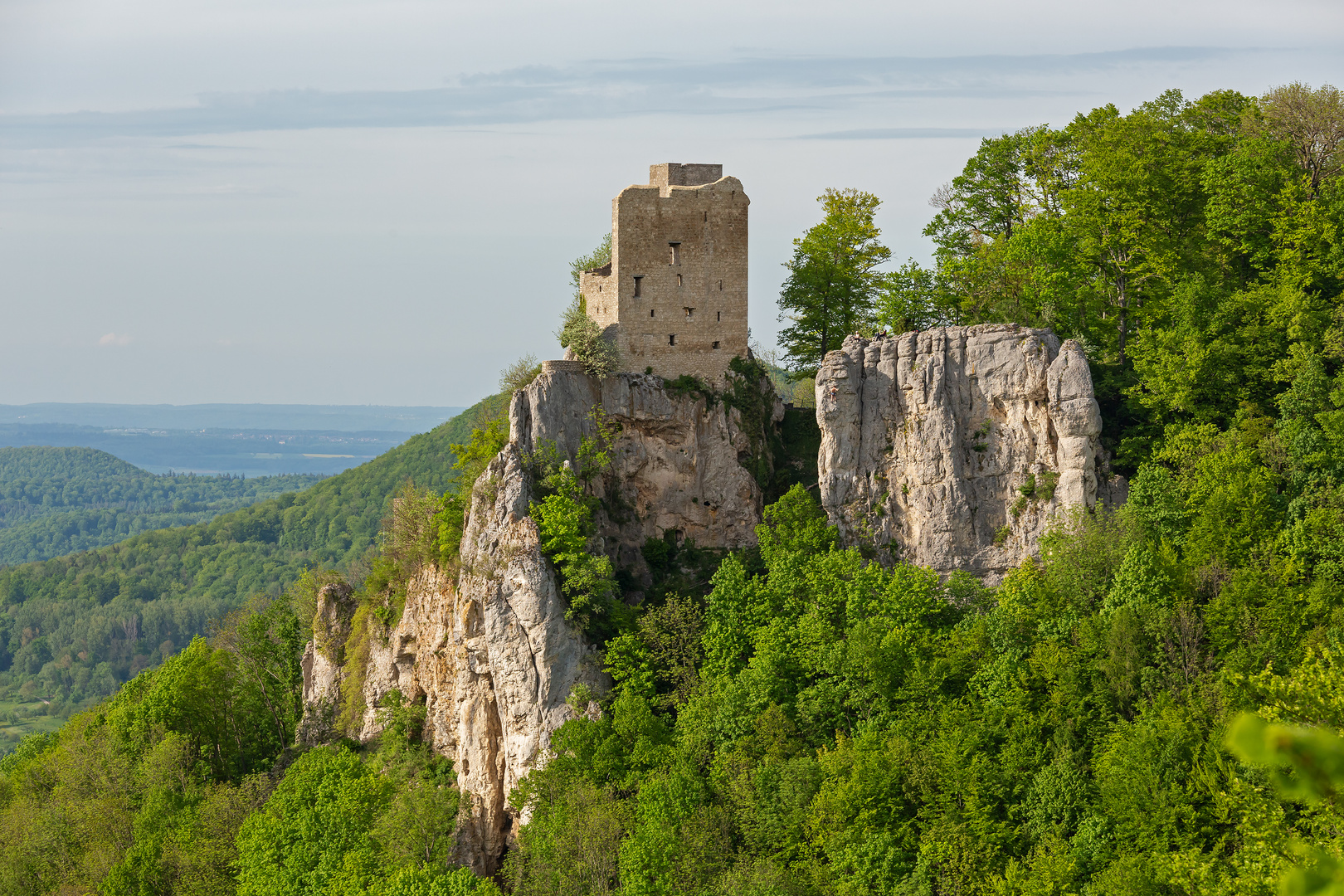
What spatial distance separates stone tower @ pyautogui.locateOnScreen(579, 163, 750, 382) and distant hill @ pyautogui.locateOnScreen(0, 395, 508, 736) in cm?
10270

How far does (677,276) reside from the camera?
159 feet

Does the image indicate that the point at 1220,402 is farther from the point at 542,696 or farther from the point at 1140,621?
the point at 542,696

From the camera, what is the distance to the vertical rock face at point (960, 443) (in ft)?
145

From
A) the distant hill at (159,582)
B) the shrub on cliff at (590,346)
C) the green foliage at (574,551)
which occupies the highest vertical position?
the shrub on cliff at (590,346)

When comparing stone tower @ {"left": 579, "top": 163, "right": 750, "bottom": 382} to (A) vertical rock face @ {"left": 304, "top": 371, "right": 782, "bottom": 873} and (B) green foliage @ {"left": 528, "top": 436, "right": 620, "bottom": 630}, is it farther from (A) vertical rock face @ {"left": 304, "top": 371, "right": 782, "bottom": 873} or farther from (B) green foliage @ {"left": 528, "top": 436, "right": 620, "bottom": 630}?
(B) green foliage @ {"left": 528, "top": 436, "right": 620, "bottom": 630}

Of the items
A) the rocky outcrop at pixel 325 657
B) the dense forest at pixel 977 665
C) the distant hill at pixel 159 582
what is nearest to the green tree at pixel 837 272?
the dense forest at pixel 977 665

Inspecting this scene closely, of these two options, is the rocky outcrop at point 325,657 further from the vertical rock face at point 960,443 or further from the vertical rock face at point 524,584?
the vertical rock face at point 960,443

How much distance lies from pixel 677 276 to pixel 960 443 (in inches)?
452

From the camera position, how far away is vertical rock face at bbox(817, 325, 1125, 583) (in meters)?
44.2

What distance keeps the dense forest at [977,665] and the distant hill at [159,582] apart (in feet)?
330

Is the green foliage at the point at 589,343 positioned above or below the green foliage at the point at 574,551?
above

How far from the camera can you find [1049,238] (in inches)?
1903

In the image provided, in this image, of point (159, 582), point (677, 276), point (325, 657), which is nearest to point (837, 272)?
point (677, 276)

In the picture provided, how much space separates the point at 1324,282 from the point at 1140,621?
1502 cm
